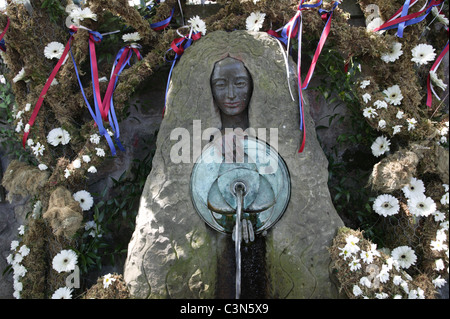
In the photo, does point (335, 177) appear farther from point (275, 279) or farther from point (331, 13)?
point (331, 13)

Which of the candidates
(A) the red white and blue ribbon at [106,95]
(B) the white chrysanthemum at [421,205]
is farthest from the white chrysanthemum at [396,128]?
(A) the red white and blue ribbon at [106,95]

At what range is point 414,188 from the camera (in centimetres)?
268

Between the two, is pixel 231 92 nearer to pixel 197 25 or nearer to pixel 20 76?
pixel 197 25

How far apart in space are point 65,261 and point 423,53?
Answer: 2.73 metres

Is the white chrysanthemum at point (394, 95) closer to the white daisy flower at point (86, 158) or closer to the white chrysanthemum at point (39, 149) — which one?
the white daisy flower at point (86, 158)

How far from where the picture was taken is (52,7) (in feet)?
9.71

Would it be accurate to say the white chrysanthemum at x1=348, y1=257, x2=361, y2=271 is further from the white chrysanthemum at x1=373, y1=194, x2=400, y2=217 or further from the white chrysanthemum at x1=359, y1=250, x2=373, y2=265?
the white chrysanthemum at x1=373, y1=194, x2=400, y2=217

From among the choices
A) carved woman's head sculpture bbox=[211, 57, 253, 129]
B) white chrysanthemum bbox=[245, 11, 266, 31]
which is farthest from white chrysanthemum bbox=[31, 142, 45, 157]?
white chrysanthemum bbox=[245, 11, 266, 31]

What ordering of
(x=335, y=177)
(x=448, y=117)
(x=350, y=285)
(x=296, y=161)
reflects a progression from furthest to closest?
(x=335, y=177)
(x=448, y=117)
(x=296, y=161)
(x=350, y=285)

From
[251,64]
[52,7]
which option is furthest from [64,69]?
[251,64]

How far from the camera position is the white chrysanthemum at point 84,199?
9.34 feet

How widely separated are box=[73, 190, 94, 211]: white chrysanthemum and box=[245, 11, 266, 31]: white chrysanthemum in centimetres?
159

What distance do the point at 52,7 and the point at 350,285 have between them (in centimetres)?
270

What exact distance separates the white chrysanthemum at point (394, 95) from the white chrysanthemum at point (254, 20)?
96 cm
